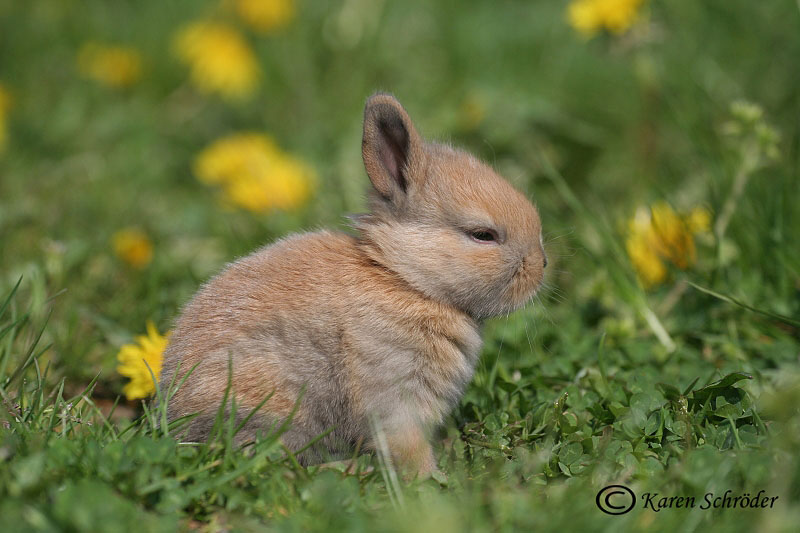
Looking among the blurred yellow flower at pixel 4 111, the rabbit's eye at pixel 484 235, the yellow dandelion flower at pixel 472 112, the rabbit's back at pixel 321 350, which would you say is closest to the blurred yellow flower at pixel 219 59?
the blurred yellow flower at pixel 4 111

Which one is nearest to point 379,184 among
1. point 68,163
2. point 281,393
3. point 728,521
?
point 281,393

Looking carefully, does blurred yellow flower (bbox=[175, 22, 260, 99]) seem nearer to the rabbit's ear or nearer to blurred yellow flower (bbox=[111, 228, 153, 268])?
blurred yellow flower (bbox=[111, 228, 153, 268])

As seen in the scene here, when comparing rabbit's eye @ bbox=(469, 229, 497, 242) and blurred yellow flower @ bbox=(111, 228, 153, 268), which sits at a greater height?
rabbit's eye @ bbox=(469, 229, 497, 242)

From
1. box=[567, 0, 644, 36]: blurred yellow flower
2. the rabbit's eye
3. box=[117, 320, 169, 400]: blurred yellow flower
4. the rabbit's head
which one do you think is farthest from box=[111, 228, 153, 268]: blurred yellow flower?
box=[567, 0, 644, 36]: blurred yellow flower

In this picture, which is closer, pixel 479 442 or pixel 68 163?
pixel 479 442

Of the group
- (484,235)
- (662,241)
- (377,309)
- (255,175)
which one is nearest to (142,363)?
(377,309)

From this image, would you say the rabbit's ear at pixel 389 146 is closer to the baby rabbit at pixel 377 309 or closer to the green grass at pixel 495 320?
the baby rabbit at pixel 377 309

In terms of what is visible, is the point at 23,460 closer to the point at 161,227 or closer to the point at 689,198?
the point at 161,227
